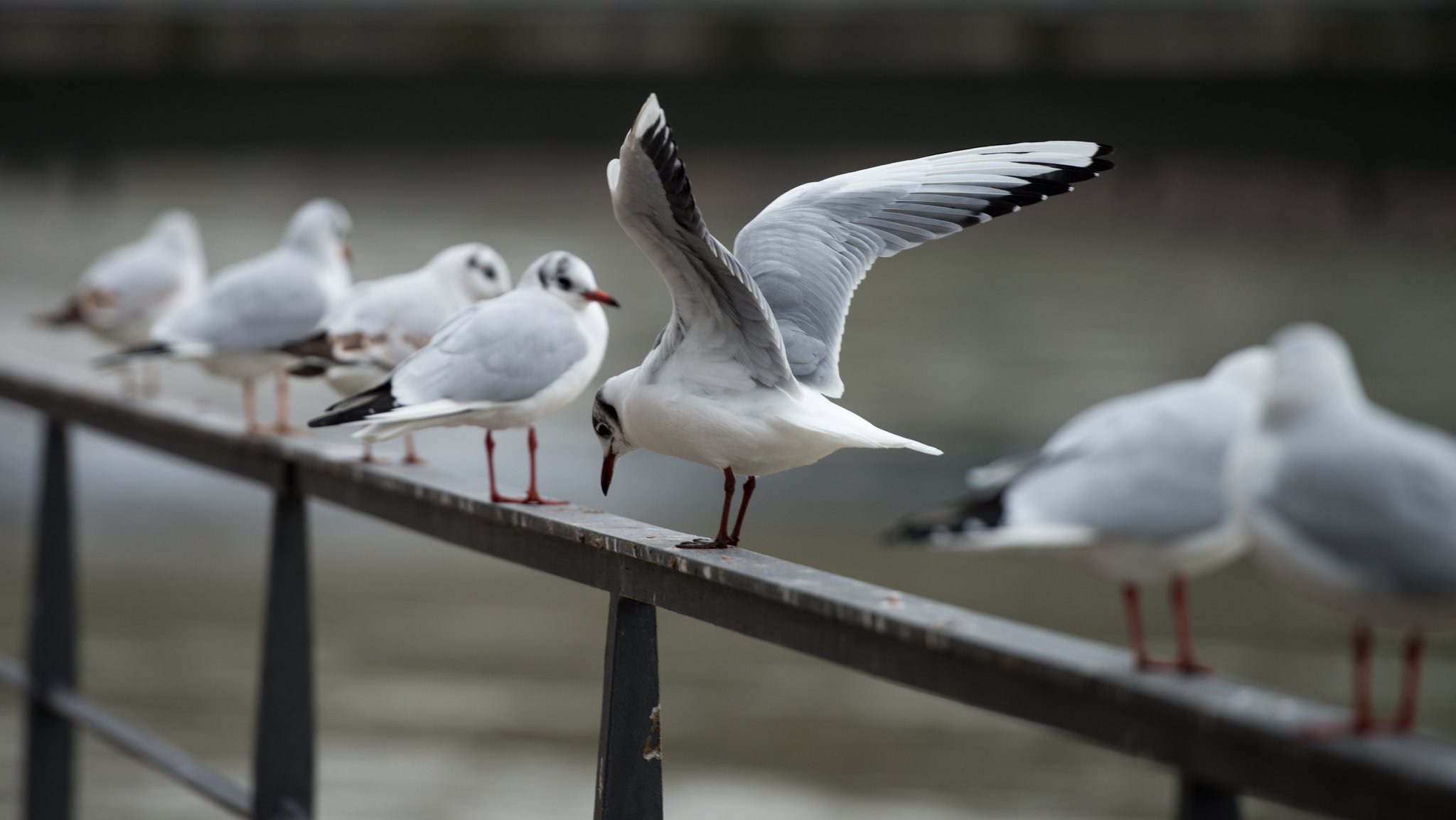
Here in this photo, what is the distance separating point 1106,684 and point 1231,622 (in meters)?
5.42

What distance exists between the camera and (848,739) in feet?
14.8

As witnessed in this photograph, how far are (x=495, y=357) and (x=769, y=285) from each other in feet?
0.95

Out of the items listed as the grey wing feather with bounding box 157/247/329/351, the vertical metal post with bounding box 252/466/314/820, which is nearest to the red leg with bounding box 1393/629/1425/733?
the vertical metal post with bounding box 252/466/314/820

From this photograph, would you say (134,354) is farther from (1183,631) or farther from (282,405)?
(1183,631)

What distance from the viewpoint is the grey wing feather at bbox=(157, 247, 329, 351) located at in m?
2.25

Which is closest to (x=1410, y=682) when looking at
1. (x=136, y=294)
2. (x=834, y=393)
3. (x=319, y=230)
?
(x=834, y=393)

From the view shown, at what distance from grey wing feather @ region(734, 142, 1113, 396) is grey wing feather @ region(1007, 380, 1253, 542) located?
473 millimetres

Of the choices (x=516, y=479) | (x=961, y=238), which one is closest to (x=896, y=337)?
(x=961, y=238)

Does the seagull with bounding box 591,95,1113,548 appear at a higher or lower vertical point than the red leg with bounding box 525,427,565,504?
higher

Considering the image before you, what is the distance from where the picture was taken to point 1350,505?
802 millimetres

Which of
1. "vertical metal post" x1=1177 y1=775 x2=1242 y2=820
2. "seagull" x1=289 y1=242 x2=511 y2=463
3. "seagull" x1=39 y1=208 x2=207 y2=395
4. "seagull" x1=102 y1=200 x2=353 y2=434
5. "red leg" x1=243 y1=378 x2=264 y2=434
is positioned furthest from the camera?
"seagull" x1=39 y1=208 x2=207 y2=395

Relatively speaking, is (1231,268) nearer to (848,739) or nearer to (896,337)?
(896,337)

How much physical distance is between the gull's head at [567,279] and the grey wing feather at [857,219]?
0.61 feet

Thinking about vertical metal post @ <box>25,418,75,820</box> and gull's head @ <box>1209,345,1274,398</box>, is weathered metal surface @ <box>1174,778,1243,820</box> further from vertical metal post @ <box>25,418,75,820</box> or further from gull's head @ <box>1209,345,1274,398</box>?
vertical metal post @ <box>25,418,75,820</box>
